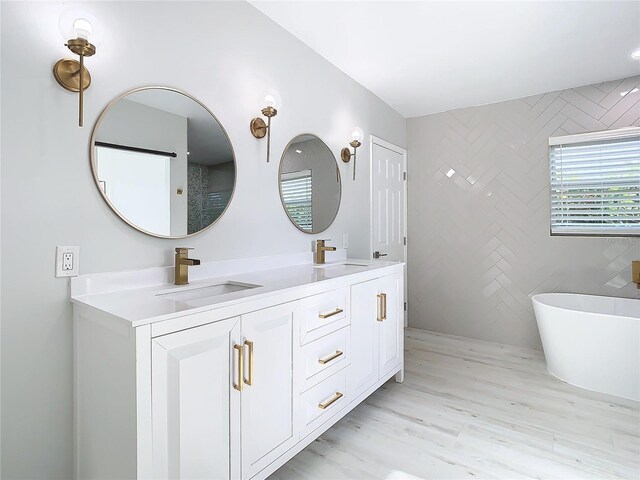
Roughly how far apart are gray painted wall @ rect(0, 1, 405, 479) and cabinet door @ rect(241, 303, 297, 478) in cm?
60

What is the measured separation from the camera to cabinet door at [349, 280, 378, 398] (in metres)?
2.13

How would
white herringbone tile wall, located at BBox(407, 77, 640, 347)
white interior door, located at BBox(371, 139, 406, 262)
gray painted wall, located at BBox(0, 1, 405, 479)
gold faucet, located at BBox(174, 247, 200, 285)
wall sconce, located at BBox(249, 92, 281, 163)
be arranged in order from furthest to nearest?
white interior door, located at BBox(371, 139, 406, 262) → white herringbone tile wall, located at BBox(407, 77, 640, 347) → wall sconce, located at BBox(249, 92, 281, 163) → gold faucet, located at BBox(174, 247, 200, 285) → gray painted wall, located at BBox(0, 1, 405, 479)

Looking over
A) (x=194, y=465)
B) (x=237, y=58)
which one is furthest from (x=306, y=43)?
(x=194, y=465)

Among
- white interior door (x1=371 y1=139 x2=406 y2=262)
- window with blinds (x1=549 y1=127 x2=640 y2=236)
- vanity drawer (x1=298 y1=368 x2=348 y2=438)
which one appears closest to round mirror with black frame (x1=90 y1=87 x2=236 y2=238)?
vanity drawer (x1=298 y1=368 x2=348 y2=438)

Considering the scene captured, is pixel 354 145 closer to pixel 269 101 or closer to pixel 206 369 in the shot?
pixel 269 101

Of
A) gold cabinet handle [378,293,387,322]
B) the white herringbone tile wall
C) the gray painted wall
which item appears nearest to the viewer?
the gray painted wall

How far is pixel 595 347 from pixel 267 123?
2816 mm

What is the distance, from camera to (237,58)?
2.06m

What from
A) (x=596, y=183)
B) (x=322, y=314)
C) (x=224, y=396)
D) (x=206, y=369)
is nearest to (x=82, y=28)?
(x=206, y=369)

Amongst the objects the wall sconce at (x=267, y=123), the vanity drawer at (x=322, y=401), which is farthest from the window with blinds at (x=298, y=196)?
the vanity drawer at (x=322, y=401)

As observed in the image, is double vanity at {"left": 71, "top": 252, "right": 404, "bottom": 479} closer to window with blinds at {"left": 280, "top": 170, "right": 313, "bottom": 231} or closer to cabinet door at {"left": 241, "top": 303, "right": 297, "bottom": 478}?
cabinet door at {"left": 241, "top": 303, "right": 297, "bottom": 478}

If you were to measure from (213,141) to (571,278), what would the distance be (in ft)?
11.1

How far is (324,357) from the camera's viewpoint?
1874 millimetres

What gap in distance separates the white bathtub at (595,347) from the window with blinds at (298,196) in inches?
81.1
